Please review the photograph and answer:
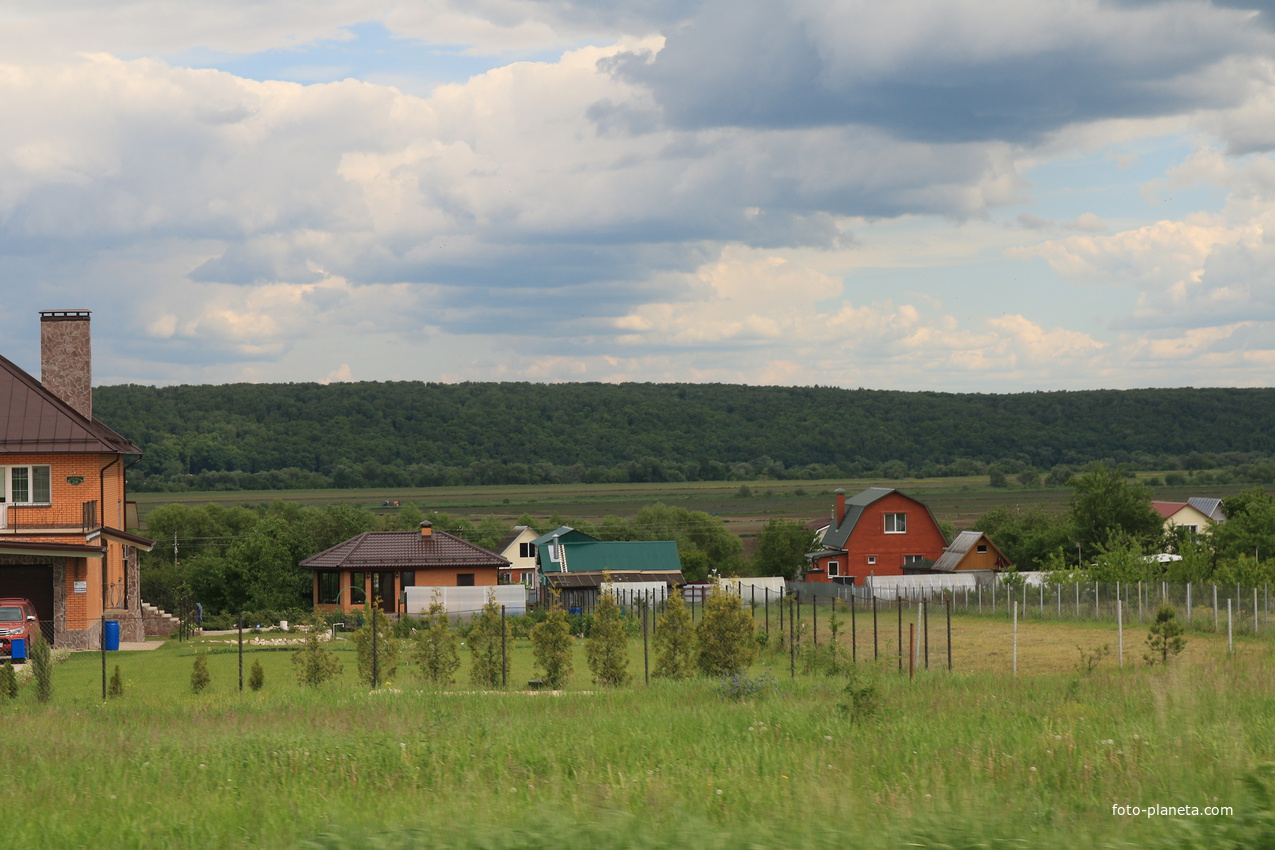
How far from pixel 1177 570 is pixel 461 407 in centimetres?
12472

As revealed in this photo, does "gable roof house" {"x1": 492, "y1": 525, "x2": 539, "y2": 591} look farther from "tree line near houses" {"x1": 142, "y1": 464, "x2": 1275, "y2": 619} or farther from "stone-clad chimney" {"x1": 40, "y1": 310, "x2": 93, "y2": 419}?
"stone-clad chimney" {"x1": 40, "y1": 310, "x2": 93, "y2": 419}

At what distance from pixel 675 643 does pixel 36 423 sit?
23371 millimetres

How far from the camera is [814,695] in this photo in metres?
15.2

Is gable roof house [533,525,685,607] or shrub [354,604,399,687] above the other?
shrub [354,604,399,687]

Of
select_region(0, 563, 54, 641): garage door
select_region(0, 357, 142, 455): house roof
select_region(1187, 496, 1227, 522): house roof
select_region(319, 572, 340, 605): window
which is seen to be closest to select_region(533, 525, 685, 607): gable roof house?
select_region(319, 572, 340, 605): window

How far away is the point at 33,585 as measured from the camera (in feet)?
108

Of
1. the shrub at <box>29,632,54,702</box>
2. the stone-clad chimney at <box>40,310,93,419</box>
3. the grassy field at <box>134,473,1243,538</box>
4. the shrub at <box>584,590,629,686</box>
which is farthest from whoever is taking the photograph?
the grassy field at <box>134,473,1243,538</box>

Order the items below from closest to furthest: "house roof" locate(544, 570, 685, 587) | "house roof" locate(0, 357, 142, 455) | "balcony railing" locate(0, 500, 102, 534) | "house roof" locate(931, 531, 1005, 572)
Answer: "balcony railing" locate(0, 500, 102, 534) → "house roof" locate(0, 357, 142, 455) → "house roof" locate(544, 570, 685, 587) → "house roof" locate(931, 531, 1005, 572)

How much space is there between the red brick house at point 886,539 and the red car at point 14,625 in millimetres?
50941

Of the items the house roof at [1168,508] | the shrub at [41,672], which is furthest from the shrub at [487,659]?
the house roof at [1168,508]

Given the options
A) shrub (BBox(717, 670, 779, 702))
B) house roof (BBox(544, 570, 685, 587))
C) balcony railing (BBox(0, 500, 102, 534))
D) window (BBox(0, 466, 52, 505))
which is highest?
window (BBox(0, 466, 52, 505))

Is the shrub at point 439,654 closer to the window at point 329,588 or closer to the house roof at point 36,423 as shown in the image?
the house roof at point 36,423

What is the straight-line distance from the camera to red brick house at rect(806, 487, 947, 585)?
71062mm

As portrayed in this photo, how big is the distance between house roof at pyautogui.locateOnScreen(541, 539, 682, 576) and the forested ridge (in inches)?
3116
